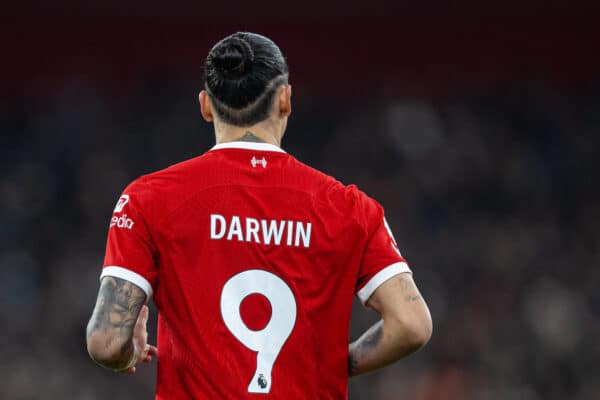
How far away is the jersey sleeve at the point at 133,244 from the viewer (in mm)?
2344

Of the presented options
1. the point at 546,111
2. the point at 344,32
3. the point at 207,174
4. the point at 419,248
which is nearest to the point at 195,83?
the point at 344,32

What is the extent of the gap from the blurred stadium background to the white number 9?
5.91m

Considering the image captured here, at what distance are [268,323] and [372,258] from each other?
12.5 inches

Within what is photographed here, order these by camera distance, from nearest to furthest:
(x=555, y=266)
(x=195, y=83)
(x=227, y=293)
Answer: (x=227, y=293) < (x=555, y=266) < (x=195, y=83)

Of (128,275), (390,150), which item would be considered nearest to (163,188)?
(128,275)

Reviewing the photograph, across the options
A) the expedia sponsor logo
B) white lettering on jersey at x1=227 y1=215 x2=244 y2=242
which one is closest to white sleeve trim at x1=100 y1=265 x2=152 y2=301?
the expedia sponsor logo

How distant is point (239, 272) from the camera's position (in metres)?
2.36

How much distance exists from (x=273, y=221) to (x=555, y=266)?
7.26 meters

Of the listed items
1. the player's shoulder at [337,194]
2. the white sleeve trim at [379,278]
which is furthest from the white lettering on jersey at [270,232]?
the white sleeve trim at [379,278]

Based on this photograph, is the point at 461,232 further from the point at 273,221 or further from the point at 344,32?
the point at 273,221

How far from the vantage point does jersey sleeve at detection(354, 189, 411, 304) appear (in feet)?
8.08

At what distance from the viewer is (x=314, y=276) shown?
2398 mm

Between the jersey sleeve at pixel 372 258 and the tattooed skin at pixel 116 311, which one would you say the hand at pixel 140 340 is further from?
the jersey sleeve at pixel 372 258

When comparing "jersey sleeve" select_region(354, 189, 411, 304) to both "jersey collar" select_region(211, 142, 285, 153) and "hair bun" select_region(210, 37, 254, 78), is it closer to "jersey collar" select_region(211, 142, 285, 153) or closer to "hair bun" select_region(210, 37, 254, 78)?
"jersey collar" select_region(211, 142, 285, 153)
